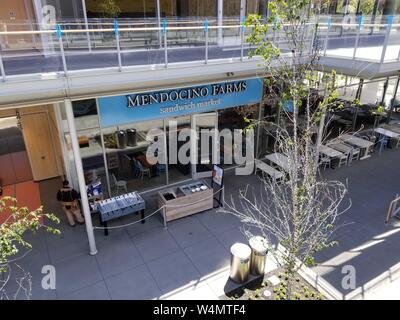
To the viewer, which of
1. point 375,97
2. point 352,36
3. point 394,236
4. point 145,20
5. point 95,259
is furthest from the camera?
point 375,97

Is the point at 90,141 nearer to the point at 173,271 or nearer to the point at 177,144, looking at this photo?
the point at 177,144

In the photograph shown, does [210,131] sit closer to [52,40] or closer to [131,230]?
[131,230]

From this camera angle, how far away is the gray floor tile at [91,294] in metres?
7.11

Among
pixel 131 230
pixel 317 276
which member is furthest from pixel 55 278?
pixel 317 276

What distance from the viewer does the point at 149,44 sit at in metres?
8.28

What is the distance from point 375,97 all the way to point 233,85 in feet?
28.2

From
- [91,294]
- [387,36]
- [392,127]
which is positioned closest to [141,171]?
[91,294]

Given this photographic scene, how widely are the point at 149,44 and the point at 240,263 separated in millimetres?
5730

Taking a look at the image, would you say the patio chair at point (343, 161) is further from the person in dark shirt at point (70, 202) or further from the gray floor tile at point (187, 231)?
the person in dark shirt at point (70, 202)

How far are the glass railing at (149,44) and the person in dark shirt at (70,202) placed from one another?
3487mm

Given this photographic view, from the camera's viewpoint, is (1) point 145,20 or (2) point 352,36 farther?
(1) point 145,20

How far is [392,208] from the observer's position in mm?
9398

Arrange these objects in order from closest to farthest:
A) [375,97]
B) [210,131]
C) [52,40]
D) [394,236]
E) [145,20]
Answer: [52,40], [394,236], [145,20], [210,131], [375,97]

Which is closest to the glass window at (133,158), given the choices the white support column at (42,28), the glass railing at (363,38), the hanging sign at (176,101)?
the hanging sign at (176,101)
